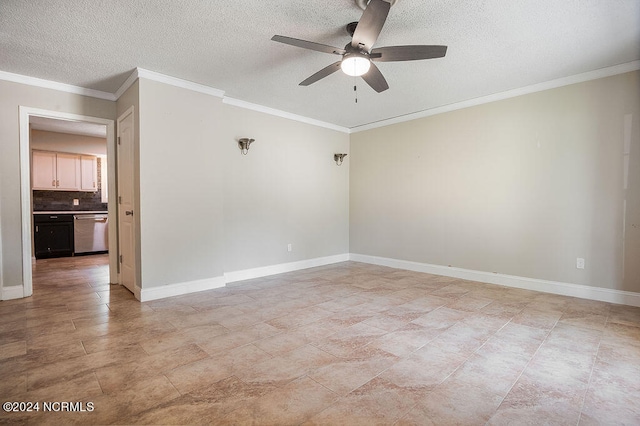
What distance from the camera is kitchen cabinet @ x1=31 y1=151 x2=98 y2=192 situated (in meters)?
6.59

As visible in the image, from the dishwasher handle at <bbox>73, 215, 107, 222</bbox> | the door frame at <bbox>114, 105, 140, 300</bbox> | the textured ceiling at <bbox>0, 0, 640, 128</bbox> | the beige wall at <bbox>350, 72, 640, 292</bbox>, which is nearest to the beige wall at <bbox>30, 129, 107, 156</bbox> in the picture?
the dishwasher handle at <bbox>73, 215, 107, 222</bbox>

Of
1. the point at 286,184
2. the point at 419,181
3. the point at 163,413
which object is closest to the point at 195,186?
the point at 286,184

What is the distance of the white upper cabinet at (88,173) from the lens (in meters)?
7.16

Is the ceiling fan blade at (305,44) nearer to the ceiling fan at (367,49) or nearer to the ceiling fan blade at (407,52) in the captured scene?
the ceiling fan at (367,49)

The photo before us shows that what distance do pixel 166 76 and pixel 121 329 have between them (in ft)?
9.27

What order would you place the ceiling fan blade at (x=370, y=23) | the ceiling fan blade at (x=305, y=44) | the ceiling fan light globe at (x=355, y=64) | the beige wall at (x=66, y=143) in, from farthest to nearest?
the beige wall at (x=66, y=143), the ceiling fan light globe at (x=355, y=64), the ceiling fan blade at (x=305, y=44), the ceiling fan blade at (x=370, y=23)

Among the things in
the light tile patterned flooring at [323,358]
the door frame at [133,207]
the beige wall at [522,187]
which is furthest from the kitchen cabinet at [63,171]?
the beige wall at [522,187]

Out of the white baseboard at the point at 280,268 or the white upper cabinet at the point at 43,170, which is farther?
the white upper cabinet at the point at 43,170

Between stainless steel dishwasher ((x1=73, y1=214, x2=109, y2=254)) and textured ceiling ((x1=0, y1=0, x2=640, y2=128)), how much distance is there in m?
4.02

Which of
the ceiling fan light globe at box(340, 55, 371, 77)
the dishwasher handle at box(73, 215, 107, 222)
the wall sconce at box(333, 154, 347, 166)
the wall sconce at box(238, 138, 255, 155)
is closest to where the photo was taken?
the ceiling fan light globe at box(340, 55, 371, 77)

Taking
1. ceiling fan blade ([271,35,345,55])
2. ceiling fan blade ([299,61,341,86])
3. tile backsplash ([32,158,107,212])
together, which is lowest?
tile backsplash ([32,158,107,212])

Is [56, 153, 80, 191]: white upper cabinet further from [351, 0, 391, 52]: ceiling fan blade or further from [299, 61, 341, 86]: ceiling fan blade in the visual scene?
[351, 0, 391, 52]: ceiling fan blade

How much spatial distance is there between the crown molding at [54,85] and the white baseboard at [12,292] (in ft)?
8.00

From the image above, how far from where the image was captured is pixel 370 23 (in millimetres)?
2145
